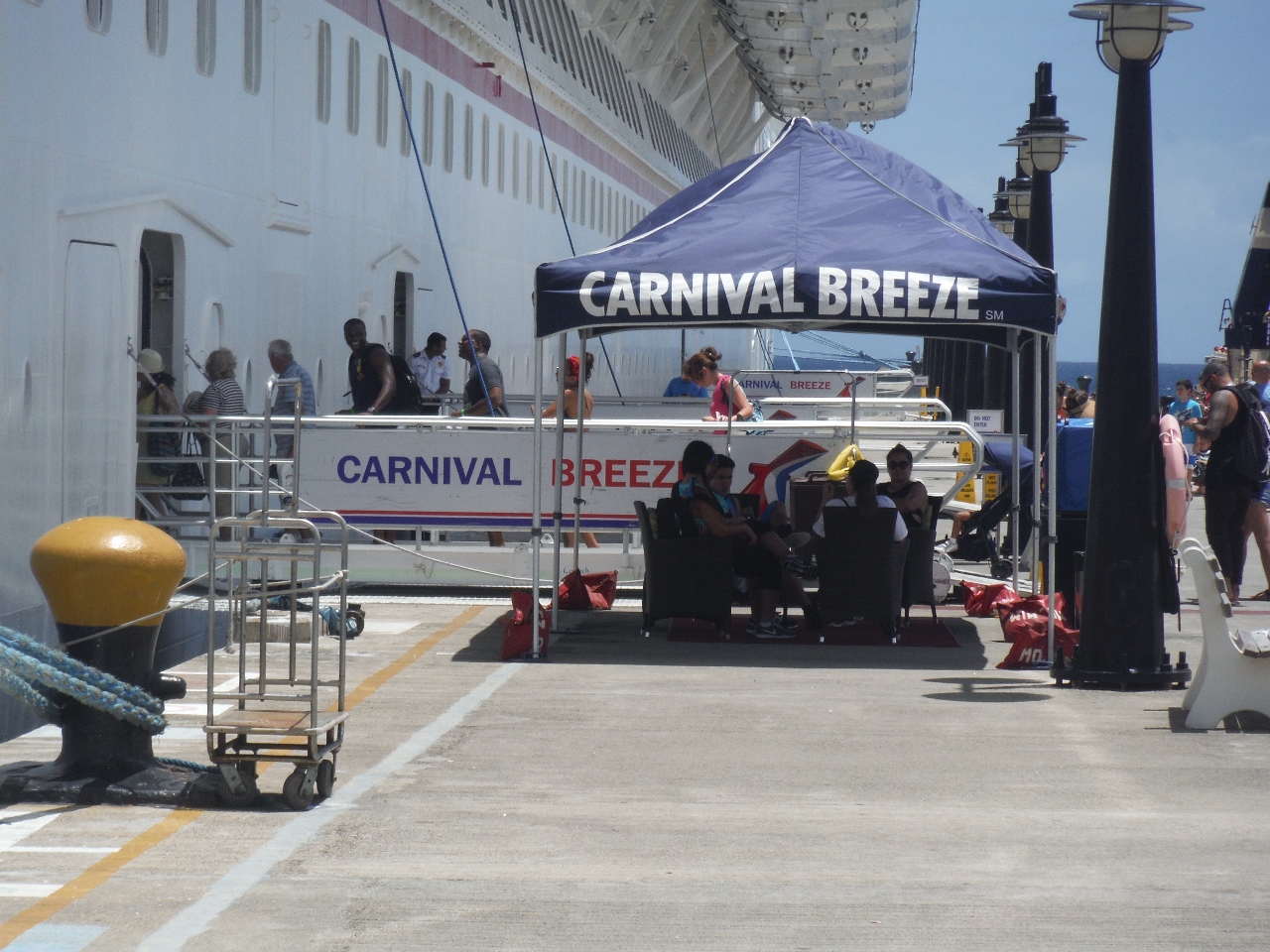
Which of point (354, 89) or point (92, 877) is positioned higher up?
point (354, 89)

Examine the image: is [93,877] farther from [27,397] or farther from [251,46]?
[251,46]

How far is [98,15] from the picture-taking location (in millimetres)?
12109

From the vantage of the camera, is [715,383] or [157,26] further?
[715,383]

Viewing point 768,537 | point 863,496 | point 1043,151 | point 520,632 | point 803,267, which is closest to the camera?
point 803,267

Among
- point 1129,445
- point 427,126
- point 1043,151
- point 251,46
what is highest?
point 427,126

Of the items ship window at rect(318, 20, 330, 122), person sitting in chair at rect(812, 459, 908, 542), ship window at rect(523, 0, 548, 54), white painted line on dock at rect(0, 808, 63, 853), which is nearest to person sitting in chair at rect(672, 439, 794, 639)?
person sitting in chair at rect(812, 459, 908, 542)

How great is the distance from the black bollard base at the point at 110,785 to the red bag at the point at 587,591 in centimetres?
582

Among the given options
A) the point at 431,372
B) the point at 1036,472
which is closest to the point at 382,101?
the point at 431,372

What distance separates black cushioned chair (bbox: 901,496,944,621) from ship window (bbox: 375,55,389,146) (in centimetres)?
1101

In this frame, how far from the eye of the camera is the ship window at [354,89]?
18953 mm

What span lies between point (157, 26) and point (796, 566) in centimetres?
674

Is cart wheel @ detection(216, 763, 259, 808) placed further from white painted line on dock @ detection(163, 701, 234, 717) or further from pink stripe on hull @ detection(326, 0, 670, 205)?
pink stripe on hull @ detection(326, 0, 670, 205)

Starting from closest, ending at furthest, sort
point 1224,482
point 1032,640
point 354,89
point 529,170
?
point 1032,640, point 1224,482, point 354,89, point 529,170

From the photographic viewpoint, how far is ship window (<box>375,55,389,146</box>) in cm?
2005
